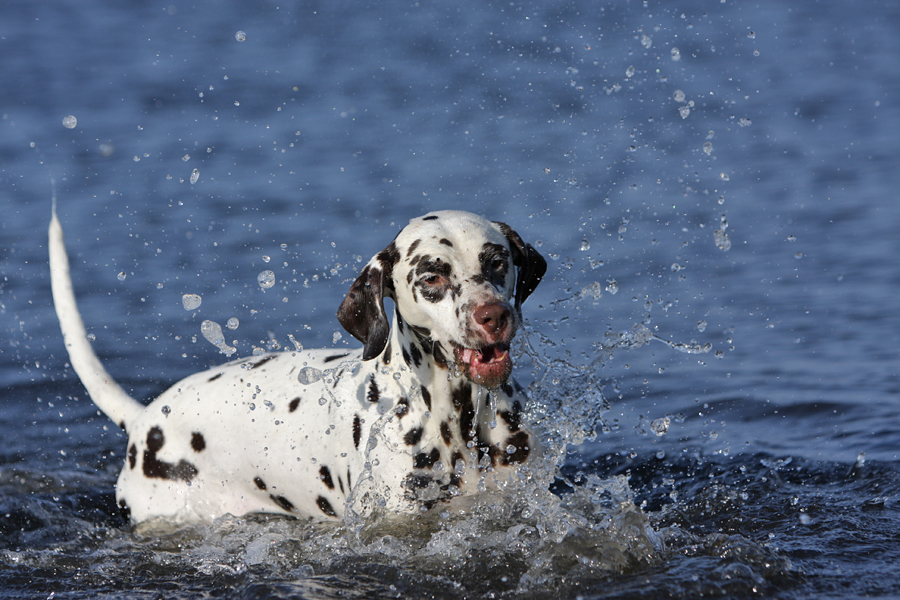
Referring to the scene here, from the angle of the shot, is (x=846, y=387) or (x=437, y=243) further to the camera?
(x=846, y=387)

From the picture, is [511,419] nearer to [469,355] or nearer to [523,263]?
[469,355]

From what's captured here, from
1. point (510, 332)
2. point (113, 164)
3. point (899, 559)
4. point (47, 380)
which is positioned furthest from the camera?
point (113, 164)

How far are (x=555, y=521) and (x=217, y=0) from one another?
19.0 m

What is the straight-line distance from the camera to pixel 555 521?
4609 millimetres

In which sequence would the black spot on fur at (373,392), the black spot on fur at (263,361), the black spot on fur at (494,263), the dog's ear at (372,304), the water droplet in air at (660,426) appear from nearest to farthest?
the black spot on fur at (494,263), the dog's ear at (372,304), the black spot on fur at (373,392), the black spot on fur at (263,361), the water droplet in air at (660,426)

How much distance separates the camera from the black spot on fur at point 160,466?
205 inches

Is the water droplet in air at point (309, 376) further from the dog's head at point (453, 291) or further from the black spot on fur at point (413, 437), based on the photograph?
the black spot on fur at point (413, 437)

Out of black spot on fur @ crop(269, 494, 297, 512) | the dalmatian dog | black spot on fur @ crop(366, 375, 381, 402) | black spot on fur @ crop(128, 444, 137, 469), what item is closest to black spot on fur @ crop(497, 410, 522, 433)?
the dalmatian dog

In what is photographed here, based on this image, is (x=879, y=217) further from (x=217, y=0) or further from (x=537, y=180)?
(x=217, y=0)

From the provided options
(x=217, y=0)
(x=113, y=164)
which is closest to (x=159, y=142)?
(x=113, y=164)

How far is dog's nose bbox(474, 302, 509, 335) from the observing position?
13.1ft

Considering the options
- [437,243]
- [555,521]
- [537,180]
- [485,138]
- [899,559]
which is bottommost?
[899,559]

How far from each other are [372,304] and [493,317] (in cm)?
72

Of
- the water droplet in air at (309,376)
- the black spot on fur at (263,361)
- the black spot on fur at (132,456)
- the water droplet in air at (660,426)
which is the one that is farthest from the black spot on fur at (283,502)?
the water droplet in air at (660,426)
